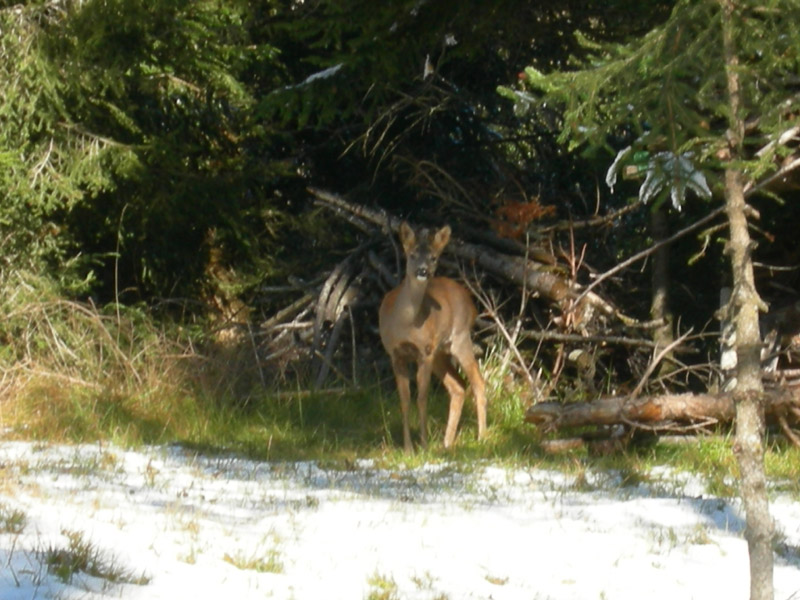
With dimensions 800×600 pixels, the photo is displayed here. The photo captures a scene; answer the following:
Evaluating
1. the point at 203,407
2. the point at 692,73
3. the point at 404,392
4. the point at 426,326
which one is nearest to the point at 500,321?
the point at 426,326

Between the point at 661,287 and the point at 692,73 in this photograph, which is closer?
the point at 692,73

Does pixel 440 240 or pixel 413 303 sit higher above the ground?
pixel 440 240

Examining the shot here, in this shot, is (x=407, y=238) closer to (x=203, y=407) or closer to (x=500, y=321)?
(x=500, y=321)

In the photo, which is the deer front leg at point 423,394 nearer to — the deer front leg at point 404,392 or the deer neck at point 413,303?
the deer front leg at point 404,392

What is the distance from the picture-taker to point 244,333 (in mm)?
13242

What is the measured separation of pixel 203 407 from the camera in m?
10.5

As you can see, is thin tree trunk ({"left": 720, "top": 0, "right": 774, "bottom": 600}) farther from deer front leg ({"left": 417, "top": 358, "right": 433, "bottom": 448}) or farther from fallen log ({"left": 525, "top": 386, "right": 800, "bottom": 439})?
deer front leg ({"left": 417, "top": 358, "right": 433, "bottom": 448})

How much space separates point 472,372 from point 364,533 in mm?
4799

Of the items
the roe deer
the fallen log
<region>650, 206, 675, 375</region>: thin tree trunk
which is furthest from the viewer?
<region>650, 206, 675, 375</region>: thin tree trunk

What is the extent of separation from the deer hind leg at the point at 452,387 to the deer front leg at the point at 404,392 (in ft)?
1.23

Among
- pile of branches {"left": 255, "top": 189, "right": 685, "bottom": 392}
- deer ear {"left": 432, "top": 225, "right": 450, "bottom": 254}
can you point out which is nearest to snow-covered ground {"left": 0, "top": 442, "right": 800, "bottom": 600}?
deer ear {"left": 432, "top": 225, "right": 450, "bottom": 254}

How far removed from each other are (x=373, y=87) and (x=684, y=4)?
21.5 feet

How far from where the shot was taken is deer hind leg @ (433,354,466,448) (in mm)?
10453

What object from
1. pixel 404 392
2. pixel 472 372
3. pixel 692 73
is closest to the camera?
pixel 692 73
